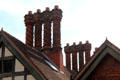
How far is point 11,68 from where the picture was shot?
15336 millimetres

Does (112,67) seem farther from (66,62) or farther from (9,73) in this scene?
(66,62)

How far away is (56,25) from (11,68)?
580cm

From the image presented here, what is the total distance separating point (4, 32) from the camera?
16.2 meters

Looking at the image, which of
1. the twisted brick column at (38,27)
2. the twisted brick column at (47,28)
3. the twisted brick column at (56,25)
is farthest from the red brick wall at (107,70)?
the twisted brick column at (38,27)

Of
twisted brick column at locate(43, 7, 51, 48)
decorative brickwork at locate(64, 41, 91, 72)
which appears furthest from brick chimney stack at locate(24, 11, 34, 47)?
Answer: decorative brickwork at locate(64, 41, 91, 72)

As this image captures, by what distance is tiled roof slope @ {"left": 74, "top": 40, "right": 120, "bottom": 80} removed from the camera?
38.6 ft

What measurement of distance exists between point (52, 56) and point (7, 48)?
14.6 feet

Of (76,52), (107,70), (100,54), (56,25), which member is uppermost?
(56,25)

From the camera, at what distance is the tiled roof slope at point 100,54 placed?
11.8 meters

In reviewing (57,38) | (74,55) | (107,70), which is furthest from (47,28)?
(107,70)

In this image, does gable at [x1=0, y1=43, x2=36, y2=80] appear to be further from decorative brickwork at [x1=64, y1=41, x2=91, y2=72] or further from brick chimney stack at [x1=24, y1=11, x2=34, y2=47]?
decorative brickwork at [x1=64, y1=41, x2=91, y2=72]

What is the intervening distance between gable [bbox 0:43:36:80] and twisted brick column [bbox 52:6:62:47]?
4.66 meters

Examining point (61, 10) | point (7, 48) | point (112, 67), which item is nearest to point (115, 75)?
point (112, 67)

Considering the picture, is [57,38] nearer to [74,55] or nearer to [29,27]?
[29,27]
